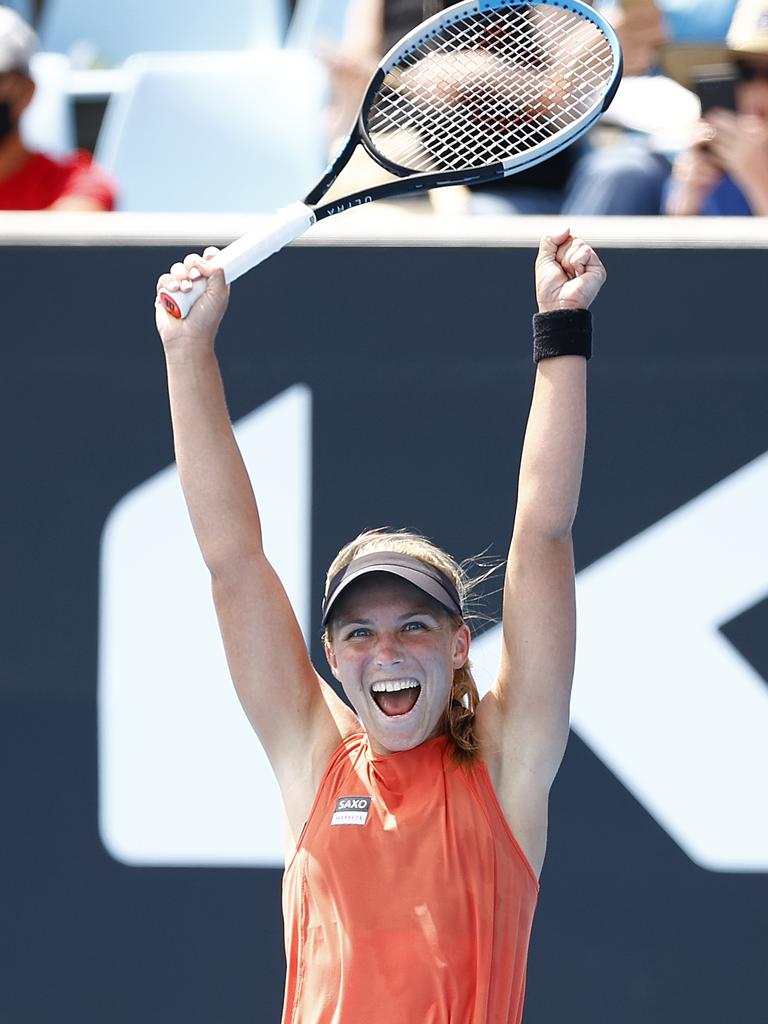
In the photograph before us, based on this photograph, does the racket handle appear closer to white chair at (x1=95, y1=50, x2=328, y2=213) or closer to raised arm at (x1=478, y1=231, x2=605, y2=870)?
raised arm at (x1=478, y1=231, x2=605, y2=870)

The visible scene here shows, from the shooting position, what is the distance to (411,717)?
7.42 feet

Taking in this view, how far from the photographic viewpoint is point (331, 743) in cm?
241

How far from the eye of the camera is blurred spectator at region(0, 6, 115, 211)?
4.00m

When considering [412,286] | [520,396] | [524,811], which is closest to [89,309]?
[412,286]

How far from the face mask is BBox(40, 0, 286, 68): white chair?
2383mm

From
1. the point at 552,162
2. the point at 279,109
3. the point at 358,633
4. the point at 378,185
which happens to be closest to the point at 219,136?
the point at 279,109

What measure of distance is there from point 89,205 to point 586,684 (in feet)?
5.63

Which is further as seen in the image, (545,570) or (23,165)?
(23,165)

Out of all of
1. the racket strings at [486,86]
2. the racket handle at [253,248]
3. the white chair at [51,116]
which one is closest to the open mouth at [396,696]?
the racket handle at [253,248]

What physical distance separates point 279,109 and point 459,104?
2.65 meters

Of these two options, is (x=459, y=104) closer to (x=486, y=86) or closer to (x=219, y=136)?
(x=486, y=86)

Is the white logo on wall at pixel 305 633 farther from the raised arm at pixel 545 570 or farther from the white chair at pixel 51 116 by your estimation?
the white chair at pixel 51 116

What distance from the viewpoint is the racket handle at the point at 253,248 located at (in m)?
2.18

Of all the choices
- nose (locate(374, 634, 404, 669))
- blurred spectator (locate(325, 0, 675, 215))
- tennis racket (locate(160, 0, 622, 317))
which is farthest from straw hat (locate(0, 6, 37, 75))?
nose (locate(374, 634, 404, 669))
